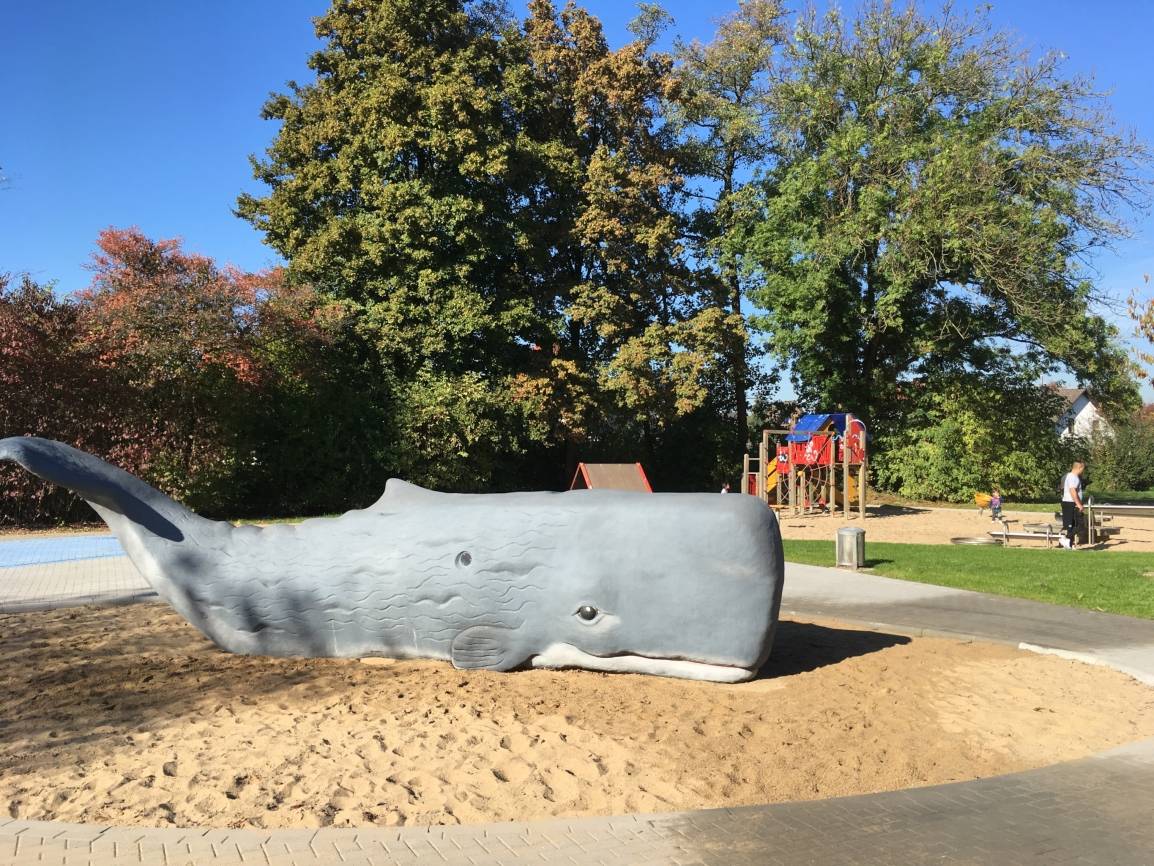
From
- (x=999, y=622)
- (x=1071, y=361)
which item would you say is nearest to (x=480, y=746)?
(x=999, y=622)

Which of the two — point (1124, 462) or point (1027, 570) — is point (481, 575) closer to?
point (1027, 570)

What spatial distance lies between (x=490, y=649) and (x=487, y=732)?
138cm

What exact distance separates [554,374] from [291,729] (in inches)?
778

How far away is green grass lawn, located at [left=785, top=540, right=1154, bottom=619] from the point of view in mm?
10531

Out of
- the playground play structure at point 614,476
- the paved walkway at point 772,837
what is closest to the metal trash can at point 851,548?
the playground play structure at point 614,476

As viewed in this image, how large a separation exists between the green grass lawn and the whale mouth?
5847 mm

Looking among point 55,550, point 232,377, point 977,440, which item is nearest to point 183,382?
point 232,377

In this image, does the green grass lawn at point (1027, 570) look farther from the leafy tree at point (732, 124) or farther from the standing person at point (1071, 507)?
the leafy tree at point (732, 124)

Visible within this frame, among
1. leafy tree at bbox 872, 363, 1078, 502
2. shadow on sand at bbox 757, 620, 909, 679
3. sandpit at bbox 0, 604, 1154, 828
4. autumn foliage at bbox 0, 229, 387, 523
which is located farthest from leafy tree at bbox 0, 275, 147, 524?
leafy tree at bbox 872, 363, 1078, 502

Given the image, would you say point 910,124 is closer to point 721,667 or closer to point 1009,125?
point 1009,125

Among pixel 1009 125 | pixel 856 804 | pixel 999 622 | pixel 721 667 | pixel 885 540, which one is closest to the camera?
pixel 856 804

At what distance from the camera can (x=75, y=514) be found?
19188mm

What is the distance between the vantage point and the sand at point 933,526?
17.6 m

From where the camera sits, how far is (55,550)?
1453cm
